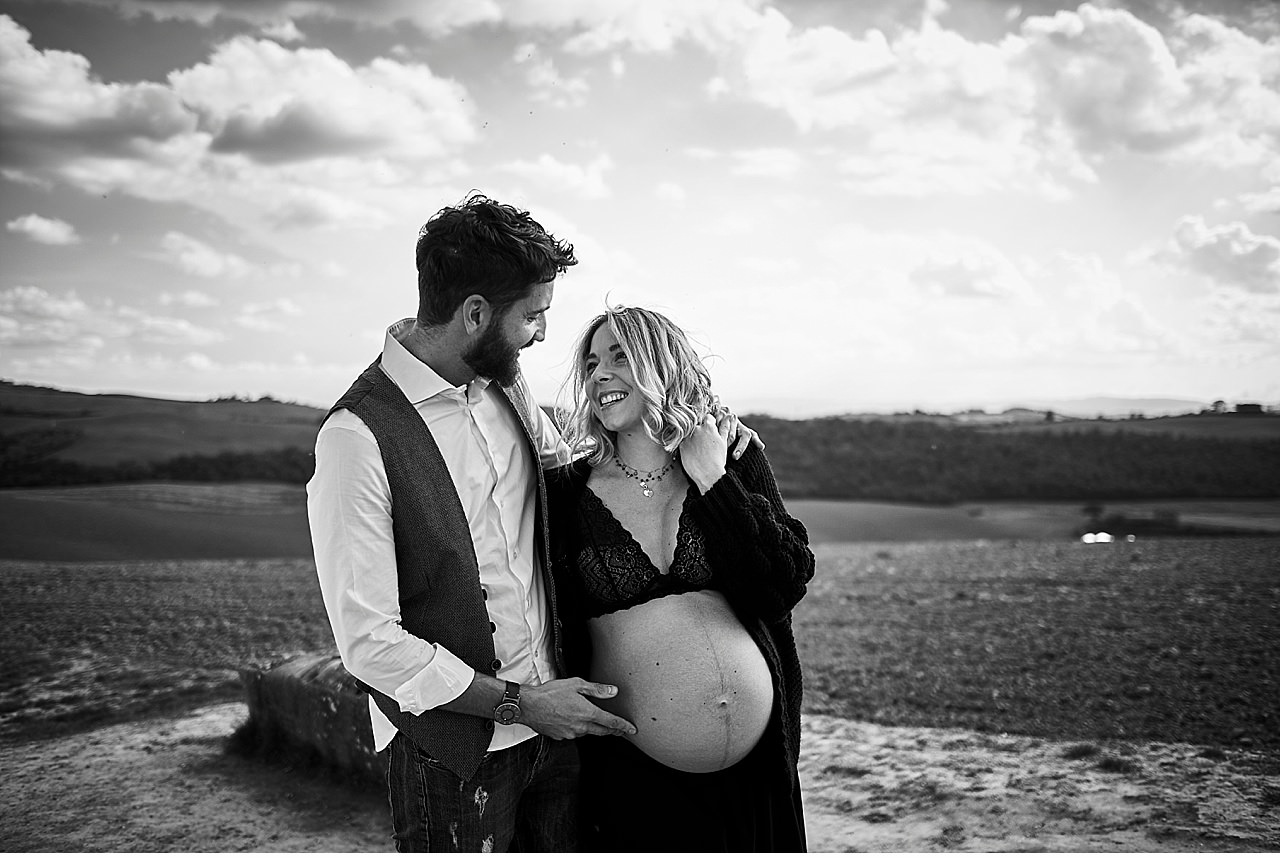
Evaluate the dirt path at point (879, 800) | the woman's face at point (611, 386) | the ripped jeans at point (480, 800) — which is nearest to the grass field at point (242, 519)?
the dirt path at point (879, 800)

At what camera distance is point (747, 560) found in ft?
8.32

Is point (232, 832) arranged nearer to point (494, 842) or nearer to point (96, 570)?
point (494, 842)

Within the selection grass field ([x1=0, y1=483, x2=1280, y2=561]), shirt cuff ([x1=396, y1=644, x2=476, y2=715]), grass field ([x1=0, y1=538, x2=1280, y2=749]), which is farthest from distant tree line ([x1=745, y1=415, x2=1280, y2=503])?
shirt cuff ([x1=396, y1=644, x2=476, y2=715])

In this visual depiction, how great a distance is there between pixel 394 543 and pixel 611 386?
2.70 feet

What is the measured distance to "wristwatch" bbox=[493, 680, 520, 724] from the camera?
7.06 ft

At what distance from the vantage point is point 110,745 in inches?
208

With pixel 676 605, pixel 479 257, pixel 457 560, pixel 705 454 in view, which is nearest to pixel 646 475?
pixel 705 454

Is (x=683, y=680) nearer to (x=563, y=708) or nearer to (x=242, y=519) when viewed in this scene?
(x=563, y=708)

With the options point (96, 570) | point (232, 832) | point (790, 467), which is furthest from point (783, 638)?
point (790, 467)

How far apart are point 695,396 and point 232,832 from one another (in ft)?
10.3

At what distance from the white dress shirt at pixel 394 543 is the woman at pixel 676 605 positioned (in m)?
0.22

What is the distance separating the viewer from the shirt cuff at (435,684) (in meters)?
2.04

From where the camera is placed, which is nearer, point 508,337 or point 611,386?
point 508,337

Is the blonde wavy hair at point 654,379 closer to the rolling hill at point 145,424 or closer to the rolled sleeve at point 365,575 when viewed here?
the rolled sleeve at point 365,575
